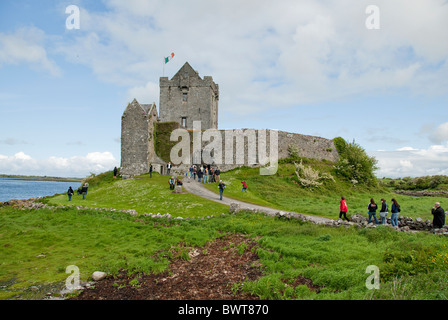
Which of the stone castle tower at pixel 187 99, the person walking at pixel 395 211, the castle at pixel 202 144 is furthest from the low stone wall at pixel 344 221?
the stone castle tower at pixel 187 99

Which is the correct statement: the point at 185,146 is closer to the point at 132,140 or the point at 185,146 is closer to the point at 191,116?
the point at 132,140

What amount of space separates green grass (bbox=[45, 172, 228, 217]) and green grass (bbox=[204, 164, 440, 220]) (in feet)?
17.9

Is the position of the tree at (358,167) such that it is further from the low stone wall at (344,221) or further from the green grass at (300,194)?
the low stone wall at (344,221)

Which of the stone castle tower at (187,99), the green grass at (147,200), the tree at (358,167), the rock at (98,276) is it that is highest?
the stone castle tower at (187,99)

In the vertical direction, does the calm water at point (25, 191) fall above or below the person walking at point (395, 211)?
below

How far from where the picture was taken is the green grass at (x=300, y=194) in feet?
93.1

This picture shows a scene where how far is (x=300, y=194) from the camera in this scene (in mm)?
36469

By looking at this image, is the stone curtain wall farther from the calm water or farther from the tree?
the calm water

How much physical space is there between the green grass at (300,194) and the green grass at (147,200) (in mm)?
5459

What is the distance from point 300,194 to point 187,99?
3473cm

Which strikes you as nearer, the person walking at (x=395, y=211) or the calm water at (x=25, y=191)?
the person walking at (x=395, y=211)

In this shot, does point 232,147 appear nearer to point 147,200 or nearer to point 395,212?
point 147,200

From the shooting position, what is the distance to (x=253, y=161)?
1795 inches
